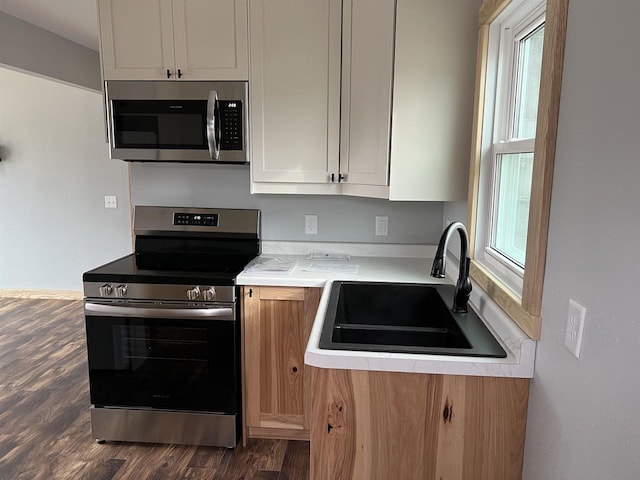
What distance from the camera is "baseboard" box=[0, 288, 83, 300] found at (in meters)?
4.81

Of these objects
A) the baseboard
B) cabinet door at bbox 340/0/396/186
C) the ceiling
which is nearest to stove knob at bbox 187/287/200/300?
cabinet door at bbox 340/0/396/186

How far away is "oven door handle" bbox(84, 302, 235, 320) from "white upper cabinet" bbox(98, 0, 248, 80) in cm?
112

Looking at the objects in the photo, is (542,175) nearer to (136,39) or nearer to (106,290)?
(106,290)

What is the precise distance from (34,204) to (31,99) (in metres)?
1.03

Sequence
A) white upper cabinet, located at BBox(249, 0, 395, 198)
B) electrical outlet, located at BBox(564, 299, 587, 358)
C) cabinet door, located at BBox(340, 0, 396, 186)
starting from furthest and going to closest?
1. white upper cabinet, located at BBox(249, 0, 395, 198)
2. cabinet door, located at BBox(340, 0, 396, 186)
3. electrical outlet, located at BBox(564, 299, 587, 358)

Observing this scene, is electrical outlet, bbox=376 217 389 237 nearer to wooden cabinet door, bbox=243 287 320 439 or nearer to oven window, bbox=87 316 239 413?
wooden cabinet door, bbox=243 287 320 439

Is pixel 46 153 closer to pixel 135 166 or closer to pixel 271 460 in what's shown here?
pixel 135 166

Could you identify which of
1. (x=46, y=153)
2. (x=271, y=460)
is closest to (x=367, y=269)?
(x=271, y=460)

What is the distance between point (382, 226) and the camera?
2.68 metres

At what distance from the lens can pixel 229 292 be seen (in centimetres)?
215

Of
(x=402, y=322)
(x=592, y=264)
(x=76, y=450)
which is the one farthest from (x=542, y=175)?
(x=76, y=450)

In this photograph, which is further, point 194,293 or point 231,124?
point 231,124

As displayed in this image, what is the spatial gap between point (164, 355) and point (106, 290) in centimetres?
41

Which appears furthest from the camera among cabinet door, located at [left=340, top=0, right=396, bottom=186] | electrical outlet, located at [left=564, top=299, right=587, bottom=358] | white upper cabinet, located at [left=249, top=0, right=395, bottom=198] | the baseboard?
the baseboard
